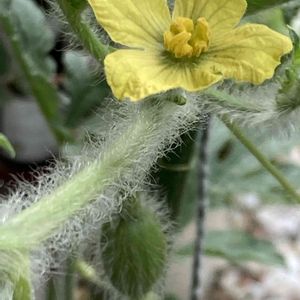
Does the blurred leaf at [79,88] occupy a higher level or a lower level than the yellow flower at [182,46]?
lower

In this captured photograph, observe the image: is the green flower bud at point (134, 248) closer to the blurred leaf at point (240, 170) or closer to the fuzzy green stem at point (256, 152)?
the fuzzy green stem at point (256, 152)

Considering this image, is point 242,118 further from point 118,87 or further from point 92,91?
point 92,91

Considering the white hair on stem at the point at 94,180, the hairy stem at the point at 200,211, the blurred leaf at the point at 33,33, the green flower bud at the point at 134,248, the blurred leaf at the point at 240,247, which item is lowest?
the blurred leaf at the point at 240,247

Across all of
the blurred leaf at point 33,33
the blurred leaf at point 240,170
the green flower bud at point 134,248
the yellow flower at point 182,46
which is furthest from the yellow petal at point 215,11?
the blurred leaf at point 240,170

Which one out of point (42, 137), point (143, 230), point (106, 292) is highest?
point (143, 230)

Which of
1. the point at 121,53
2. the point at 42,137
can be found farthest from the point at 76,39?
the point at 42,137
